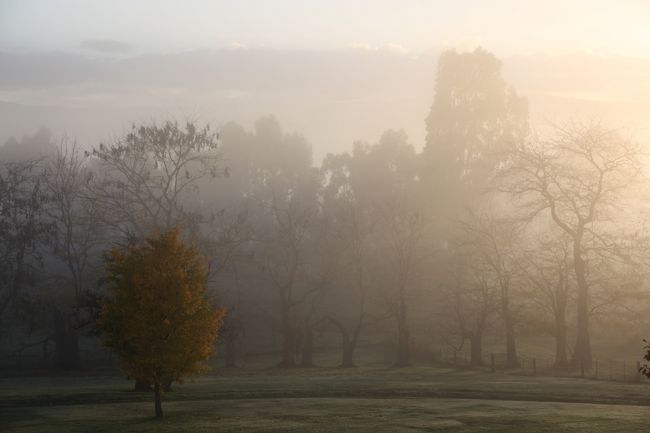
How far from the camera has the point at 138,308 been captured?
40.8 m

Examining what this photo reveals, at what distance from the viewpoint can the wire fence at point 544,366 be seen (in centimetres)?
6153

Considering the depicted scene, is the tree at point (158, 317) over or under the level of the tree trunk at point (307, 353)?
over

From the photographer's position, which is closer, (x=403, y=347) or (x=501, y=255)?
(x=501, y=255)

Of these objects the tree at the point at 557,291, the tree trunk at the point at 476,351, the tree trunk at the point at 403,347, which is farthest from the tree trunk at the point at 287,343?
the tree at the point at 557,291

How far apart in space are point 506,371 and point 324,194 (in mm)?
49066

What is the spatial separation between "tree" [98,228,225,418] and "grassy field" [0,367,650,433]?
2604mm

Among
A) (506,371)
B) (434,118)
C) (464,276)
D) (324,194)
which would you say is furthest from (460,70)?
(506,371)

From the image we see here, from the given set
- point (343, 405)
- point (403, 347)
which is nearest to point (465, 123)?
point (403, 347)

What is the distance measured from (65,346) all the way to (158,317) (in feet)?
138

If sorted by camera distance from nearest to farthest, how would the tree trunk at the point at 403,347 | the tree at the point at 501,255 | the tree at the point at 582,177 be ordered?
the tree at the point at 582,177, the tree at the point at 501,255, the tree trunk at the point at 403,347

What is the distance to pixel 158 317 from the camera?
40.8 metres

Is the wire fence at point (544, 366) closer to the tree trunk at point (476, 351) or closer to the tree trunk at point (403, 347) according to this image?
the tree trunk at point (476, 351)

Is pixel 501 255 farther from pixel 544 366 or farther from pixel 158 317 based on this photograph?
pixel 158 317

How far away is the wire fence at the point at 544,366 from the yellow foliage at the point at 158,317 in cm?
2997
